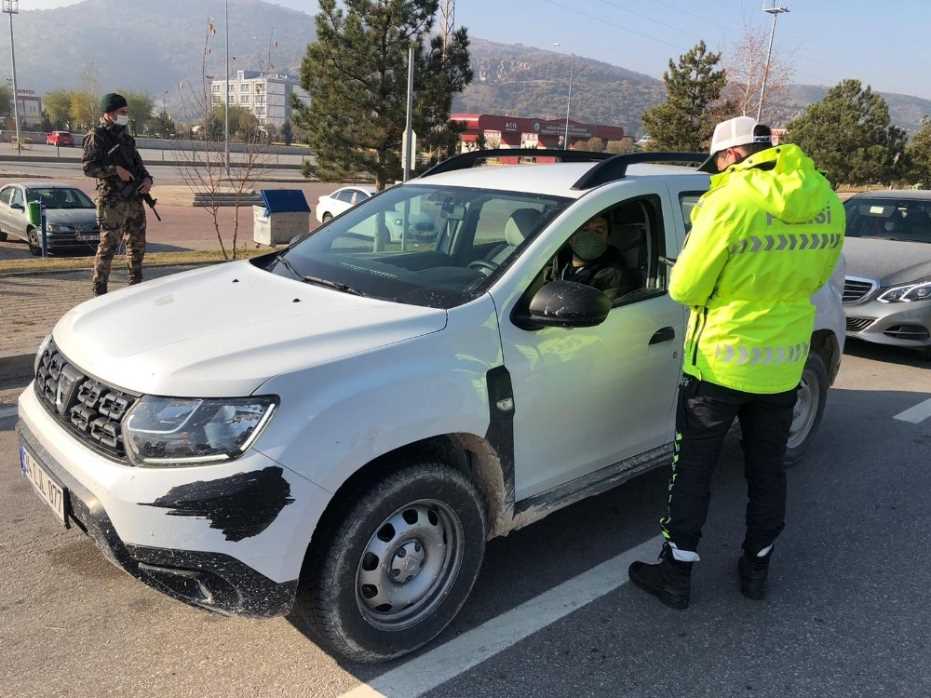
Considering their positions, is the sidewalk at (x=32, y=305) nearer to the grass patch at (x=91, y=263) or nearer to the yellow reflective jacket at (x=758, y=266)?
the grass patch at (x=91, y=263)

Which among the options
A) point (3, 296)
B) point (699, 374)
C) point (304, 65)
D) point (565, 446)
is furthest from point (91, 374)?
point (304, 65)

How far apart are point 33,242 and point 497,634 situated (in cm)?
1574

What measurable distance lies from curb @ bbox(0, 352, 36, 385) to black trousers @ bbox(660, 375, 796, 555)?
16.5 feet

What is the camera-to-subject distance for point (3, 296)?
8.34 meters

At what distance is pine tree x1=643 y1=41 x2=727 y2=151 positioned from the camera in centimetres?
3148

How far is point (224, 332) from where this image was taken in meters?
2.70

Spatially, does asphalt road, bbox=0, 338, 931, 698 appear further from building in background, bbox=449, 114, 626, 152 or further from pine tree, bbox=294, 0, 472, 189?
building in background, bbox=449, 114, 626, 152

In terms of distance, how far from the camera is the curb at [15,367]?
19.2 feet

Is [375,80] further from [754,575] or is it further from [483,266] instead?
[754,575]

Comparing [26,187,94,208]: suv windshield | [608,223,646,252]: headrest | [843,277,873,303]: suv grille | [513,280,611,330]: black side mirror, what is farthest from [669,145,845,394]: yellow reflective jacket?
[26,187,94,208]: suv windshield

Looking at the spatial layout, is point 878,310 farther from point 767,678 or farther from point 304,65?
point 304,65

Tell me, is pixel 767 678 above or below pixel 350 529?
below

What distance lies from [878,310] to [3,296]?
8.97 metres

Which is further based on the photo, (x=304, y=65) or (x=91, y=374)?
(x=304, y=65)
